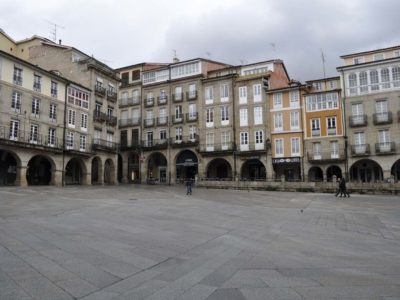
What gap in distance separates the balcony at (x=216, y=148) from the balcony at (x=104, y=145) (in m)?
11.9

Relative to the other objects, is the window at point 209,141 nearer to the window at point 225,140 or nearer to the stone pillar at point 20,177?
the window at point 225,140

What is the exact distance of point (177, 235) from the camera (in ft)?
32.5

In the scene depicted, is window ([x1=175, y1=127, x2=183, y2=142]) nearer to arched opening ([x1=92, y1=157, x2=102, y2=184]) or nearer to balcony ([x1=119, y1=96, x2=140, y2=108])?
balcony ([x1=119, y1=96, x2=140, y2=108])

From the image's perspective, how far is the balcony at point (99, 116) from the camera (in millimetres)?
43522

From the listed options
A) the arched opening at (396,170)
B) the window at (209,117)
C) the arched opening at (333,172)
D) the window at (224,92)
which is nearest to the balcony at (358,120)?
the arched opening at (333,172)

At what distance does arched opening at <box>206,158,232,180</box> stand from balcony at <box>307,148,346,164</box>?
1112 centimetres

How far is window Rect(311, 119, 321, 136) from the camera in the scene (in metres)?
39.5

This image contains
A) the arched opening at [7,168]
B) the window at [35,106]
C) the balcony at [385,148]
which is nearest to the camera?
the arched opening at [7,168]

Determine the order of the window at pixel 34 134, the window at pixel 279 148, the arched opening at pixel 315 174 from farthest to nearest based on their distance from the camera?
the window at pixel 279 148 < the arched opening at pixel 315 174 < the window at pixel 34 134

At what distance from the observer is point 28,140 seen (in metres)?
33.4

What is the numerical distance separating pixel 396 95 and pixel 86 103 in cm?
3608

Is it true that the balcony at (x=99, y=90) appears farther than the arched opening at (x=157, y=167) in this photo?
No

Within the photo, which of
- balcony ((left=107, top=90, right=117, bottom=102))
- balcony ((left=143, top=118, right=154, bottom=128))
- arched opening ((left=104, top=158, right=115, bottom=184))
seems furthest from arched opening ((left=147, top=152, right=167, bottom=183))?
balcony ((left=107, top=90, right=117, bottom=102))

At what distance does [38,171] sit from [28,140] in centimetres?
682
